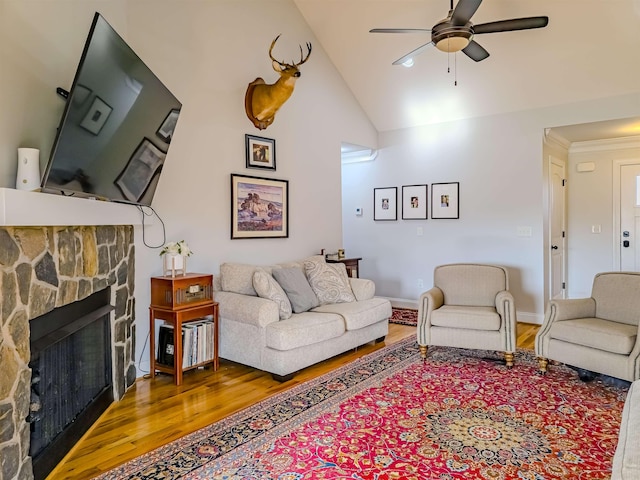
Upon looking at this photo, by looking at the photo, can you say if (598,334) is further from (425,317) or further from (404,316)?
(404,316)

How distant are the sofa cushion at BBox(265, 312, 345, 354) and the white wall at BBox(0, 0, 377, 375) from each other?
1061 mm

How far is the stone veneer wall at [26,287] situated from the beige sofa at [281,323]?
1114 millimetres

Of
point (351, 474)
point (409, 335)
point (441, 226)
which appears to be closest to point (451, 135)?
point (441, 226)

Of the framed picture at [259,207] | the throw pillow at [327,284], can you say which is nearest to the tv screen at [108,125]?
the framed picture at [259,207]

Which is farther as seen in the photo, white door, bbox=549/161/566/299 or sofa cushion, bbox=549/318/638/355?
white door, bbox=549/161/566/299

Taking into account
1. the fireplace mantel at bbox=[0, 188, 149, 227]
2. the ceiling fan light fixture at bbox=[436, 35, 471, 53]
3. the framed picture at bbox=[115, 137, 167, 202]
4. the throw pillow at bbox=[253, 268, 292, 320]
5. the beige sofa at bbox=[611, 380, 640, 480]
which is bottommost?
the beige sofa at bbox=[611, 380, 640, 480]

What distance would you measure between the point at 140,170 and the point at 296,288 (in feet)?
5.57

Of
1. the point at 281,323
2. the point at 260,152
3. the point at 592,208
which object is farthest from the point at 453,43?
the point at 592,208

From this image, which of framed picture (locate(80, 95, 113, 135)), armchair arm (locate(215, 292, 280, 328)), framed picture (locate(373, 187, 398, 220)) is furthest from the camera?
framed picture (locate(373, 187, 398, 220))

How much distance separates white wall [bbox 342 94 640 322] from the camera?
16.9 ft

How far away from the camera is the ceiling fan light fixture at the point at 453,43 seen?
10.7ft

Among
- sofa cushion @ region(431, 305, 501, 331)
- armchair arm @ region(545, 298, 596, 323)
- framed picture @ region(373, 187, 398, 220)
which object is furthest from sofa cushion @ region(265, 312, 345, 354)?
framed picture @ region(373, 187, 398, 220)

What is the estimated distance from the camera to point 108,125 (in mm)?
2135

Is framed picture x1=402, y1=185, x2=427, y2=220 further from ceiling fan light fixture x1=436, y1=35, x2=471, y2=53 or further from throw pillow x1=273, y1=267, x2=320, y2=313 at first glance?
ceiling fan light fixture x1=436, y1=35, x2=471, y2=53
